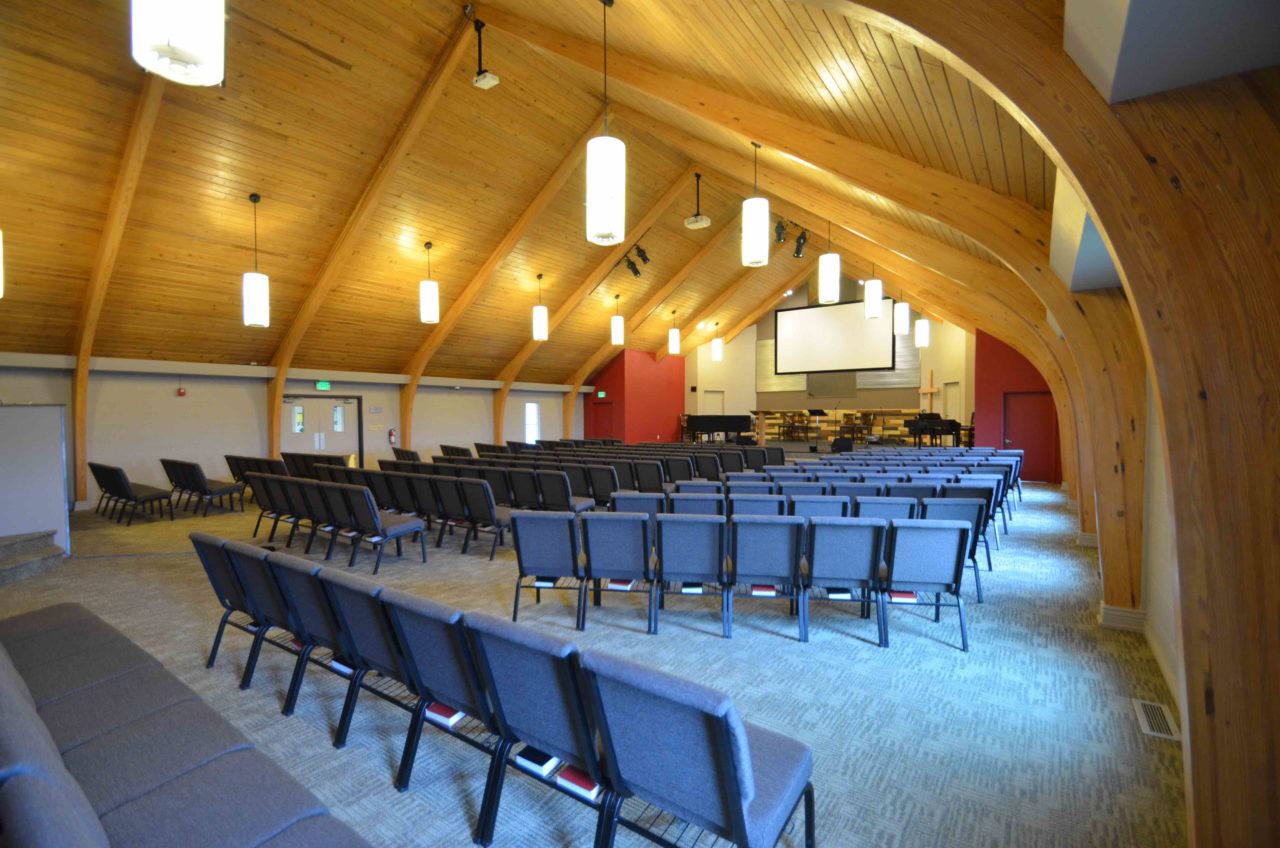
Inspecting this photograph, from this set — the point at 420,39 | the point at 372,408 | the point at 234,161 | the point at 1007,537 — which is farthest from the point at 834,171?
the point at 372,408

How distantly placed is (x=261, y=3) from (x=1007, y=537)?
10595 millimetres

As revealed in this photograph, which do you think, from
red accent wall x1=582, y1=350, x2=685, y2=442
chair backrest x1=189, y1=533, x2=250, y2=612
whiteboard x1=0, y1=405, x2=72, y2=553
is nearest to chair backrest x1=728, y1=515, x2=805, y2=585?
chair backrest x1=189, y1=533, x2=250, y2=612

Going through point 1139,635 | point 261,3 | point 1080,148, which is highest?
point 261,3

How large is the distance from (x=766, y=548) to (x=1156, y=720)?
198 centimetres

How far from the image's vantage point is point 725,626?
12.2ft

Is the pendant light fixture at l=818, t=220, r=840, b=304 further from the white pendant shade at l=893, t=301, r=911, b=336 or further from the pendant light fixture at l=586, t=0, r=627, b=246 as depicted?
the white pendant shade at l=893, t=301, r=911, b=336

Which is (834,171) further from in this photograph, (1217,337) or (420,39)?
(420,39)

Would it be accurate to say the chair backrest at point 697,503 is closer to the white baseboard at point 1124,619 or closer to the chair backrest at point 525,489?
the chair backrest at point 525,489

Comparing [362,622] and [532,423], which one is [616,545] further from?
[532,423]

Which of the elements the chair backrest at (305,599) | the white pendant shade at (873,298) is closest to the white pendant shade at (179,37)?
the chair backrest at (305,599)

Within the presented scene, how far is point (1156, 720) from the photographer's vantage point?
2693 mm

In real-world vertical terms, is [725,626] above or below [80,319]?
below

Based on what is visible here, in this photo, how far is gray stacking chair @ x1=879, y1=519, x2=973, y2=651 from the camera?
338 cm

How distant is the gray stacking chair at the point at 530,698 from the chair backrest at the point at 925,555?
7.98ft
